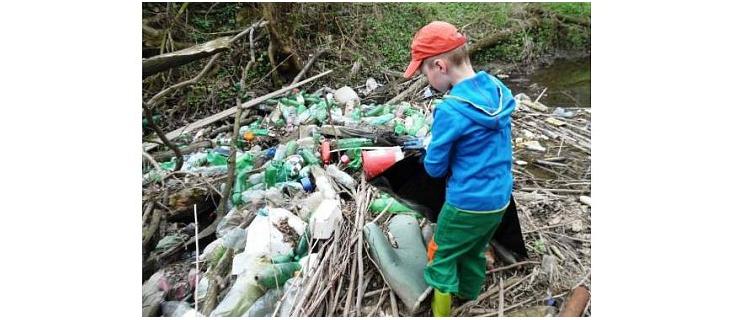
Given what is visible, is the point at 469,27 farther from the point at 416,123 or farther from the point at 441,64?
the point at 441,64

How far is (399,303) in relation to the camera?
1994 mm

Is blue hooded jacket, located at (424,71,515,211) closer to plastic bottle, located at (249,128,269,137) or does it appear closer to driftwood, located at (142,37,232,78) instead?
driftwood, located at (142,37,232,78)

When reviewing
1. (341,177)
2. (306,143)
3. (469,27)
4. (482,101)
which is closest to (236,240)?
(341,177)

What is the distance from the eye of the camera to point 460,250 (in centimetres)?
174

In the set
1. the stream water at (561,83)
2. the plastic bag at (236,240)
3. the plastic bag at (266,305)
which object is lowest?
the stream water at (561,83)

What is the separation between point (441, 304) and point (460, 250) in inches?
10.1

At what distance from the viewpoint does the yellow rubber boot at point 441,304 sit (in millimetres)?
1813

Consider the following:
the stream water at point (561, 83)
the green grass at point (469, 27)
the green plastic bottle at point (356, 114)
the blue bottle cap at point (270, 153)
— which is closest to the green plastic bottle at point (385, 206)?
the blue bottle cap at point (270, 153)

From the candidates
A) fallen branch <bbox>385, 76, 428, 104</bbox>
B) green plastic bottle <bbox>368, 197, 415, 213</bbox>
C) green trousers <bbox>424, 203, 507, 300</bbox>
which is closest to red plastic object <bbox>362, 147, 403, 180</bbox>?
green plastic bottle <bbox>368, 197, 415, 213</bbox>

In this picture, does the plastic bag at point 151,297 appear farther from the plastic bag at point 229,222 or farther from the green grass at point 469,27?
the green grass at point 469,27

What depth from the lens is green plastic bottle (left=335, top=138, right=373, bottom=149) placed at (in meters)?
3.21

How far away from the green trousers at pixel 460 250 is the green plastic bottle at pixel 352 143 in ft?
4.70

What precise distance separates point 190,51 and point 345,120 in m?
1.56
